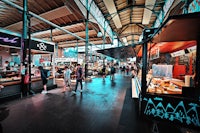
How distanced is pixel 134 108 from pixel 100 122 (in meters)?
1.53

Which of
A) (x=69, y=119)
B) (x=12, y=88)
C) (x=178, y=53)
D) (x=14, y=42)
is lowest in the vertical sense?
(x=69, y=119)

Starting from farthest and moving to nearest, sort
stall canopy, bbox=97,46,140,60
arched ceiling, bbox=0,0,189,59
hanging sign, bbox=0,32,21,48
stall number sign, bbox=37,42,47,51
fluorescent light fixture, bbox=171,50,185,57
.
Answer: arched ceiling, bbox=0,0,189,59
stall number sign, bbox=37,42,47,51
stall canopy, bbox=97,46,140,60
hanging sign, bbox=0,32,21,48
fluorescent light fixture, bbox=171,50,185,57

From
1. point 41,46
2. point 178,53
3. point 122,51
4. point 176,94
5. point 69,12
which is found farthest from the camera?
point 69,12

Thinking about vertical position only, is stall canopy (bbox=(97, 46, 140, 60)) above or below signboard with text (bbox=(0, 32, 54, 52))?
below

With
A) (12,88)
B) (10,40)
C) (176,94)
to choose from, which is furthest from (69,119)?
(10,40)

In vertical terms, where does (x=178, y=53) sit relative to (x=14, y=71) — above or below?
above

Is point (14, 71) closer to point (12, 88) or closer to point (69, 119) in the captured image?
point (12, 88)

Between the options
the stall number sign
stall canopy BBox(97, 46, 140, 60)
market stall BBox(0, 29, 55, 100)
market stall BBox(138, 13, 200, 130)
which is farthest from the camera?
the stall number sign

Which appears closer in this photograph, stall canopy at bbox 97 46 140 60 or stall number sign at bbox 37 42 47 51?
stall canopy at bbox 97 46 140 60

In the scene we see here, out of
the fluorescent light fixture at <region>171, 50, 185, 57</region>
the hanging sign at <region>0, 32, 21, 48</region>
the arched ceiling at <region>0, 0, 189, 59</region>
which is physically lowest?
the fluorescent light fixture at <region>171, 50, 185, 57</region>

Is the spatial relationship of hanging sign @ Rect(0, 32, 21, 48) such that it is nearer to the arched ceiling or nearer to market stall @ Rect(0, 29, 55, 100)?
market stall @ Rect(0, 29, 55, 100)

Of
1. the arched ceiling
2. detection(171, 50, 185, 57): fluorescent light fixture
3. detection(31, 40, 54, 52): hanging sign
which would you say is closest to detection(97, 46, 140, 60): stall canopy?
the arched ceiling

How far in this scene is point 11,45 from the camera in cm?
461

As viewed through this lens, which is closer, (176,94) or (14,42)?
(176,94)
